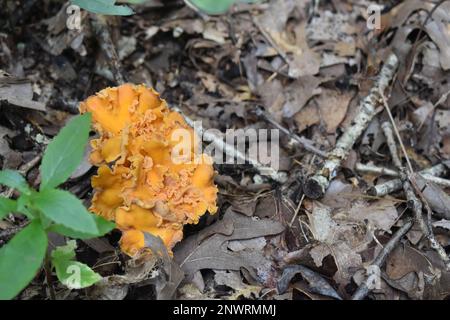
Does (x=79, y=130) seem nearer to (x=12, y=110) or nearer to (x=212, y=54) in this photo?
(x=12, y=110)

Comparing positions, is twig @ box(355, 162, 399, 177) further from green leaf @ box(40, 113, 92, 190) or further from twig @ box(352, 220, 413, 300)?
green leaf @ box(40, 113, 92, 190)

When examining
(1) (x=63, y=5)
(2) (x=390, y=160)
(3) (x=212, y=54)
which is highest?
(1) (x=63, y=5)

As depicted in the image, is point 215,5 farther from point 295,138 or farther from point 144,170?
point 295,138

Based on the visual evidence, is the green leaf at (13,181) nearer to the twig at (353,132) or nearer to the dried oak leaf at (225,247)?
the dried oak leaf at (225,247)

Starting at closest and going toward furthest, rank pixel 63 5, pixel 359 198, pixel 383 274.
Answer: pixel 383 274, pixel 359 198, pixel 63 5

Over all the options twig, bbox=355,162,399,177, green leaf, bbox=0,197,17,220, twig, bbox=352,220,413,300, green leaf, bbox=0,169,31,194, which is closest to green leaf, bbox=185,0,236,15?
green leaf, bbox=0,169,31,194

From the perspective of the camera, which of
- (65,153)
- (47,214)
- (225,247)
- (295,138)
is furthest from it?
(295,138)

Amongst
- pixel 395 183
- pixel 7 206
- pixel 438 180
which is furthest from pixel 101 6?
pixel 438 180

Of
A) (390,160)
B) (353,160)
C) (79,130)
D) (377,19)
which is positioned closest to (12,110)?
(79,130)
